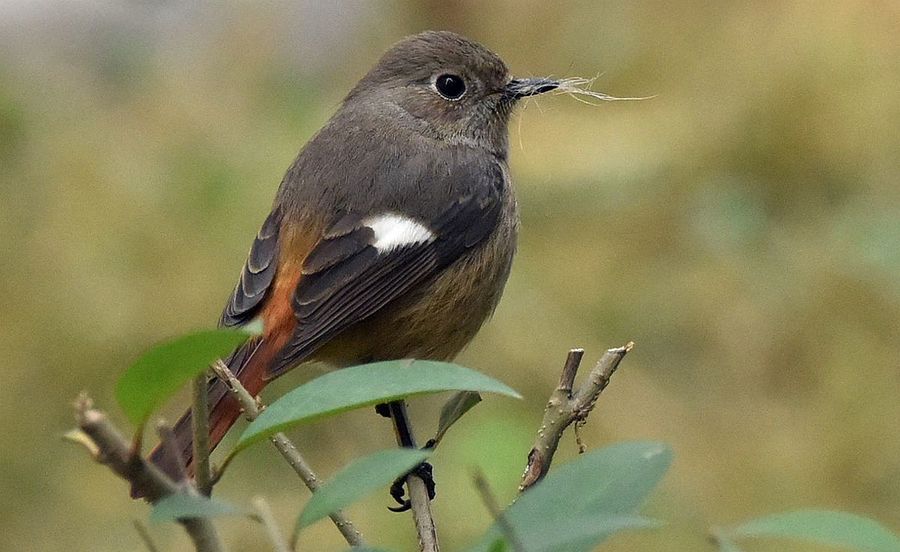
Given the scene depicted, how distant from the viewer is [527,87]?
3131 mm

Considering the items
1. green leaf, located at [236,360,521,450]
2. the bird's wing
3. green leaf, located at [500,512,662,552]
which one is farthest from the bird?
green leaf, located at [500,512,662,552]

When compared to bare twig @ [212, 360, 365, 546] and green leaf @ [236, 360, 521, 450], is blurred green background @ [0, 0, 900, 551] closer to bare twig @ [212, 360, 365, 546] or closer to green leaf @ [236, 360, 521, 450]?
bare twig @ [212, 360, 365, 546]

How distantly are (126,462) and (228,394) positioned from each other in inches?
51.2

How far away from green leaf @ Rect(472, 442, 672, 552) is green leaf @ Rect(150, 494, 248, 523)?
16 centimetres

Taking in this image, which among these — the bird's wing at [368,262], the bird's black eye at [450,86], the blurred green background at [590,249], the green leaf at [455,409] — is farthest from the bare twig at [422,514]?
the blurred green background at [590,249]

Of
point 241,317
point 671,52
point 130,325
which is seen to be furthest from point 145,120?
point 241,317

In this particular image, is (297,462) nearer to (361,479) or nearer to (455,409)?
(455,409)

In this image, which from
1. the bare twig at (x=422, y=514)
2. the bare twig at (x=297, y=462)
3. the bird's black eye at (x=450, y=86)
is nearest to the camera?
the bare twig at (x=297, y=462)

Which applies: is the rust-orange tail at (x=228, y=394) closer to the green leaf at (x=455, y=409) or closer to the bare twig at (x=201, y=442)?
the green leaf at (x=455, y=409)

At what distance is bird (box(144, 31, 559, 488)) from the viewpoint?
2371mm

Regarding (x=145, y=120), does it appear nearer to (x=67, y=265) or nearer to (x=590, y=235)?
(x=67, y=265)

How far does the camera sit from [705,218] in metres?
4.80

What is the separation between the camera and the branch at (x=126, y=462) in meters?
0.78

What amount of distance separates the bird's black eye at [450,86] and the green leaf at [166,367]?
2.33 metres
